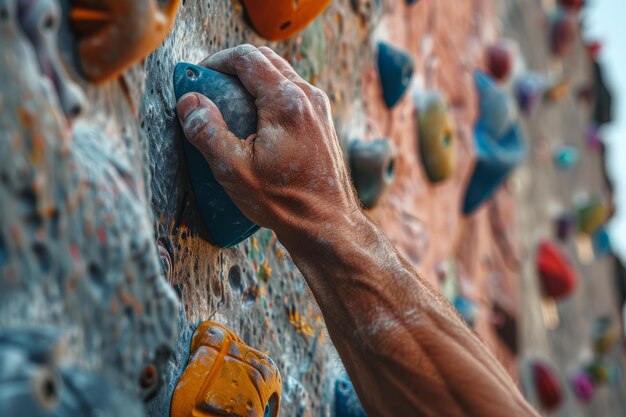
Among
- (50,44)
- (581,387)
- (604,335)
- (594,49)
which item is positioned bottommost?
(604,335)

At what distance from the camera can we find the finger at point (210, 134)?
784 mm

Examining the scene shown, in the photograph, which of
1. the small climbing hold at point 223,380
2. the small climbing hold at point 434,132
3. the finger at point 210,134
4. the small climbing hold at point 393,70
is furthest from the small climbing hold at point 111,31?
the small climbing hold at point 434,132

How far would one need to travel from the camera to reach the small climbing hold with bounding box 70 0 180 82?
2.03 ft

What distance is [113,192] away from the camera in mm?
628

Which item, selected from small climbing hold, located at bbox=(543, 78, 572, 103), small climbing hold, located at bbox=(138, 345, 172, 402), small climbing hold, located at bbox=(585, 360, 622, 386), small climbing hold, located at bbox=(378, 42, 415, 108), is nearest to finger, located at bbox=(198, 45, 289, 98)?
small climbing hold, located at bbox=(138, 345, 172, 402)

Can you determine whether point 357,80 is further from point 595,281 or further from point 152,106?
point 595,281

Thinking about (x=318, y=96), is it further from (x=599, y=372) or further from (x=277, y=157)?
(x=599, y=372)

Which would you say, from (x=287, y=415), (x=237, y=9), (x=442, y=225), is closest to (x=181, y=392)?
(x=287, y=415)

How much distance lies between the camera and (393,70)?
4.78 feet

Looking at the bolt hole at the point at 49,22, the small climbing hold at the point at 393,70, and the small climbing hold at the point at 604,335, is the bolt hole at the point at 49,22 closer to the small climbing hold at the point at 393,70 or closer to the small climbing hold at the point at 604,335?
the small climbing hold at the point at 393,70

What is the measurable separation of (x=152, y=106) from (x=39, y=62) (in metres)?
0.23

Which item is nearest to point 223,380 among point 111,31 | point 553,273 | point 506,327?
point 111,31

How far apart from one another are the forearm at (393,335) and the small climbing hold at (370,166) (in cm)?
50

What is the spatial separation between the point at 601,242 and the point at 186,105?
329 centimetres
